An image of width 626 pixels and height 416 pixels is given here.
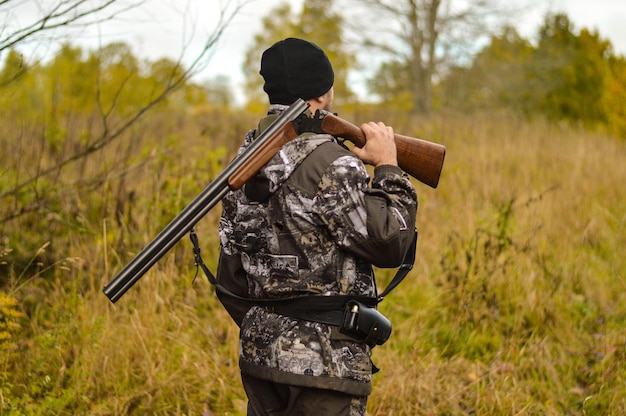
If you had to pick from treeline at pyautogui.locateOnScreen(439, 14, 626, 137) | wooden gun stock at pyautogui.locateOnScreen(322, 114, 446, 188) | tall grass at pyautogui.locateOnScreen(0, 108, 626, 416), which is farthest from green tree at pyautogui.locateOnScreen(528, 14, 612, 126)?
wooden gun stock at pyautogui.locateOnScreen(322, 114, 446, 188)

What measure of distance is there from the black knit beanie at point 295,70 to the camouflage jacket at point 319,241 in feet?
0.39

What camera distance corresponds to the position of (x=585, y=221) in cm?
646

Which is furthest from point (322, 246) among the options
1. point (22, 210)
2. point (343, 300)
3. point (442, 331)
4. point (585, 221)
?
point (585, 221)

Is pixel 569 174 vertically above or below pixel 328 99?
below

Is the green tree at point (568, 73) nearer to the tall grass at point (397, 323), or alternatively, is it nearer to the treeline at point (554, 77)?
the treeline at point (554, 77)

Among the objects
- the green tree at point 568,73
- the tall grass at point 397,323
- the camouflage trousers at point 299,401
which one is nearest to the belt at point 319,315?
the camouflage trousers at point 299,401

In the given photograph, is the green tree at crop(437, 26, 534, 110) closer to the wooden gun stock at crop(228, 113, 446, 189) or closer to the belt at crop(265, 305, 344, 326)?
the wooden gun stock at crop(228, 113, 446, 189)

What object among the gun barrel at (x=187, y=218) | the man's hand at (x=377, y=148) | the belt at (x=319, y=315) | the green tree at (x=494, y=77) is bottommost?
the belt at (x=319, y=315)

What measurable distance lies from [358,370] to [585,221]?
5069 mm

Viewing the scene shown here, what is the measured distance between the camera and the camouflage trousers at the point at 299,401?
2109 mm

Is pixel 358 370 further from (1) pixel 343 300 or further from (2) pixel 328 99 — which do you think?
(2) pixel 328 99

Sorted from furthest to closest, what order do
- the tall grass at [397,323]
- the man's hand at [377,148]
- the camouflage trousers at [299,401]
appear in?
1. the tall grass at [397,323]
2. the man's hand at [377,148]
3. the camouflage trousers at [299,401]

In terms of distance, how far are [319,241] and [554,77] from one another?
16.7m

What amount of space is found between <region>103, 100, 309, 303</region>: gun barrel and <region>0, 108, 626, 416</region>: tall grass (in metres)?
1.63
